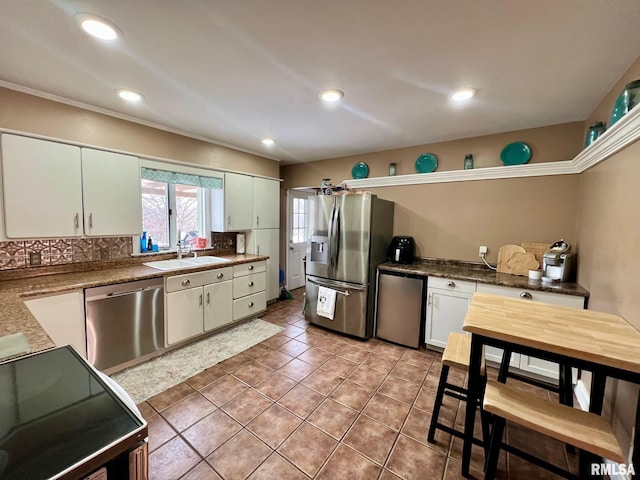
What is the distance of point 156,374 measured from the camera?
Result: 2.43m

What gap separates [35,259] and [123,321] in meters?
A: 0.92

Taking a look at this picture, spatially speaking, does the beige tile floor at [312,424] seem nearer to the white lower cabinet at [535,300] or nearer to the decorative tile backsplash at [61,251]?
the white lower cabinet at [535,300]

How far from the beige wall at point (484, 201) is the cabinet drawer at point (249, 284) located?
2075 mm

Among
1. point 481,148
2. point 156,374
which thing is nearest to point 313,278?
point 156,374

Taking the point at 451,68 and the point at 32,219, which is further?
the point at 32,219

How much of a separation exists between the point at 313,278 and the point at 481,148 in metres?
2.58

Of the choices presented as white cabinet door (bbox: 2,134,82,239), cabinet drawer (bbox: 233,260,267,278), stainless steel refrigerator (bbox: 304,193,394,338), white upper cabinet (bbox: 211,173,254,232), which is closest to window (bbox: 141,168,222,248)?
white upper cabinet (bbox: 211,173,254,232)

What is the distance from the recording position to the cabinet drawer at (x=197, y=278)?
2730 mm

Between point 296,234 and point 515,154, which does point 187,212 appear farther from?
point 515,154

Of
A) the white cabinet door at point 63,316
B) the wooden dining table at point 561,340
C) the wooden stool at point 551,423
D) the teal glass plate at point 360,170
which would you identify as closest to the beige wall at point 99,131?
the white cabinet door at point 63,316

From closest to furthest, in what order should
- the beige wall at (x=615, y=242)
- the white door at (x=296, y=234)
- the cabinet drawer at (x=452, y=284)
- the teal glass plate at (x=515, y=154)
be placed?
the beige wall at (x=615, y=242)
the cabinet drawer at (x=452, y=284)
the teal glass plate at (x=515, y=154)
the white door at (x=296, y=234)

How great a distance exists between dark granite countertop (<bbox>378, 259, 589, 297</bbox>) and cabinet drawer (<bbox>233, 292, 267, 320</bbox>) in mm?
1793

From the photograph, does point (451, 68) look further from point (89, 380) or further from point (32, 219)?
point (32, 219)

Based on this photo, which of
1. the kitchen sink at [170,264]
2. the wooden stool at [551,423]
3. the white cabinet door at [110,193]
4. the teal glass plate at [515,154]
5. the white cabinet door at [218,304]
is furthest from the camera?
the white cabinet door at [218,304]
